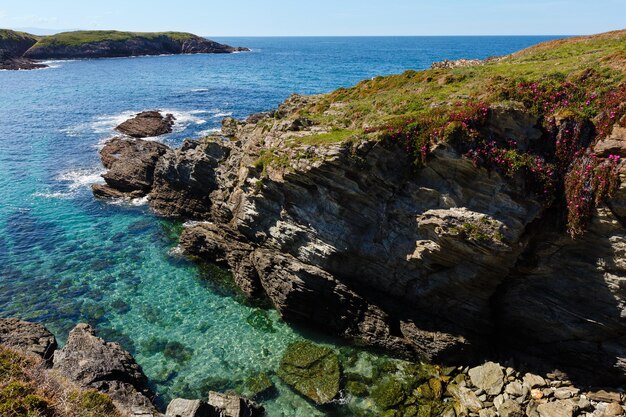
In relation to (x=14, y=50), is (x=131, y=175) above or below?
below

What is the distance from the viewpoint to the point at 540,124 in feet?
75.6

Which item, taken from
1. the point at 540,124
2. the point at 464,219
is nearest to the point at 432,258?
the point at 464,219

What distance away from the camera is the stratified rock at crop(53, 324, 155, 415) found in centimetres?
2047

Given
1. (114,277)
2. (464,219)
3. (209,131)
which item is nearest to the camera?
(464,219)

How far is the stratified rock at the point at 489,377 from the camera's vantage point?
71.1 ft

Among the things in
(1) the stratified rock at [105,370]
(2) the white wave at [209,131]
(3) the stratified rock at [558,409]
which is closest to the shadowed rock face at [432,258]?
(3) the stratified rock at [558,409]

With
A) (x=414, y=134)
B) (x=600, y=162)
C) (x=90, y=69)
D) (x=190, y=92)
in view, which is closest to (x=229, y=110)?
(x=190, y=92)

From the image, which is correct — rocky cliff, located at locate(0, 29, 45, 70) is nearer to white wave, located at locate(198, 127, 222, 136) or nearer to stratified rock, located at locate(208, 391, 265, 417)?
white wave, located at locate(198, 127, 222, 136)

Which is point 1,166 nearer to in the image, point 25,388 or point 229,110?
point 229,110

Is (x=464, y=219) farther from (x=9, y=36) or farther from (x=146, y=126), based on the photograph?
(x=9, y=36)

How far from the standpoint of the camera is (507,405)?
20.6 m

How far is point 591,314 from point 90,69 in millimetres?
175253

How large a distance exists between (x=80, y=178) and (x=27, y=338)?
3350cm

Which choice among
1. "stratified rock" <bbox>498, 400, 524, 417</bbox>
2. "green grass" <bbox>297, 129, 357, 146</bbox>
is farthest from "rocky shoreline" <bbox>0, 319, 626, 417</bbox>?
"green grass" <bbox>297, 129, 357, 146</bbox>
